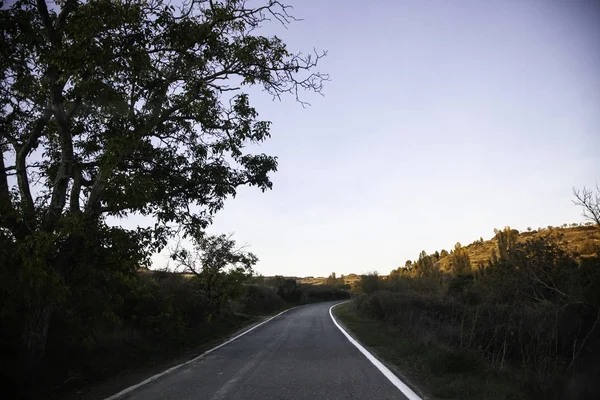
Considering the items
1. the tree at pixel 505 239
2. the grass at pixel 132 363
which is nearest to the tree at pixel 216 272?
the grass at pixel 132 363

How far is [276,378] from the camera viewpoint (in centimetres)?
645

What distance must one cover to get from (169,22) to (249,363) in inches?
294

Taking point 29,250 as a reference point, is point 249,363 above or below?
below

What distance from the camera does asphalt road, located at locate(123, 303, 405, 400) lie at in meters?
5.40

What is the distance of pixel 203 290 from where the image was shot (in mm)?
18438

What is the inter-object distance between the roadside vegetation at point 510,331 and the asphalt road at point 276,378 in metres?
0.97

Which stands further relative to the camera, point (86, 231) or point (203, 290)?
point (203, 290)

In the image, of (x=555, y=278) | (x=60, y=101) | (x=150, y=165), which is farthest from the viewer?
(x=555, y=278)

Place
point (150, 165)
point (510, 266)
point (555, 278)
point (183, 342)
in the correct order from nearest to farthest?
1. point (150, 165)
2. point (183, 342)
3. point (555, 278)
4. point (510, 266)

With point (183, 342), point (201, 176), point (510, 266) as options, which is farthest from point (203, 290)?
point (510, 266)

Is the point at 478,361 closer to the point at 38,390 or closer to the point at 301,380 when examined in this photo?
the point at 301,380

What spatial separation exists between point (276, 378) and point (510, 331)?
445 inches

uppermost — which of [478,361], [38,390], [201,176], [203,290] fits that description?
[201,176]

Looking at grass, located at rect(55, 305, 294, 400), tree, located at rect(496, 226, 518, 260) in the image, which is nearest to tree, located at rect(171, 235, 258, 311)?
grass, located at rect(55, 305, 294, 400)
